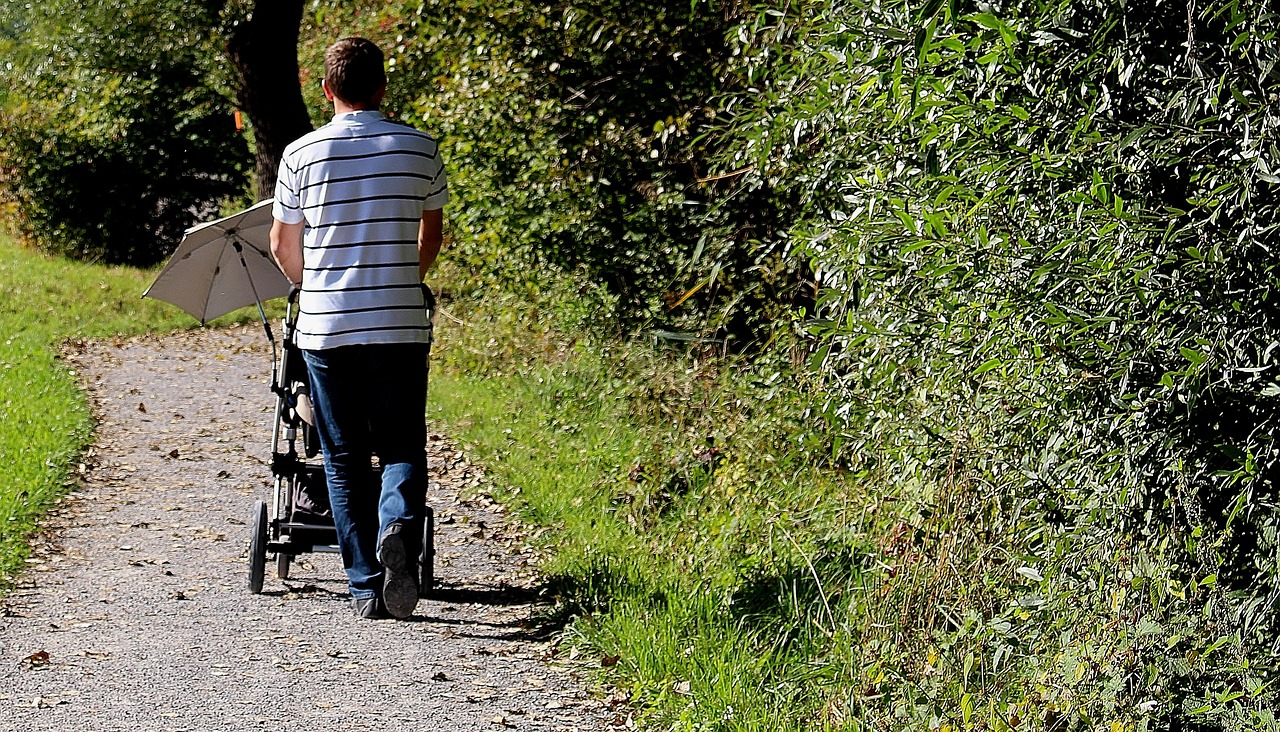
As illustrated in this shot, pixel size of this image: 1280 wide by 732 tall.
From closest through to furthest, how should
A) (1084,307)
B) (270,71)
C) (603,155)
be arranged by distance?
(1084,307) → (603,155) → (270,71)

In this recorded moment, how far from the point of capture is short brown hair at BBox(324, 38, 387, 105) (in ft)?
17.6

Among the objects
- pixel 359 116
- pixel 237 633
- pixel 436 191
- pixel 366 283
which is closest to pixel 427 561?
pixel 237 633

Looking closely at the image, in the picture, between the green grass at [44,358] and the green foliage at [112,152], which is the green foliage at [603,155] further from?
the green foliage at [112,152]

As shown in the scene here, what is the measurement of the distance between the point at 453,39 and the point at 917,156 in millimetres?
6230

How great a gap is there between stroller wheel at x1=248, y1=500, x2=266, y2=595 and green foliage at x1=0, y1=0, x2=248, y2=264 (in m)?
13.8

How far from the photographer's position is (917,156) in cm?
430

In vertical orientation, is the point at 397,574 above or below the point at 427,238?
below

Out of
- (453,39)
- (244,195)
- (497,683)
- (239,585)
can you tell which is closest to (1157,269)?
(497,683)

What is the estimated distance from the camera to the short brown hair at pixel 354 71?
17.6 feet

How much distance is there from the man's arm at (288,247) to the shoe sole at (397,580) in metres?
1.09

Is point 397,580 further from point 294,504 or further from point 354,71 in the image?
point 354,71

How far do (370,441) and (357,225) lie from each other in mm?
863

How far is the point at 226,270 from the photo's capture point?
6.13 m

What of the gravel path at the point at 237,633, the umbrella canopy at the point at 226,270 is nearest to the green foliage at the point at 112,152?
the gravel path at the point at 237,633
